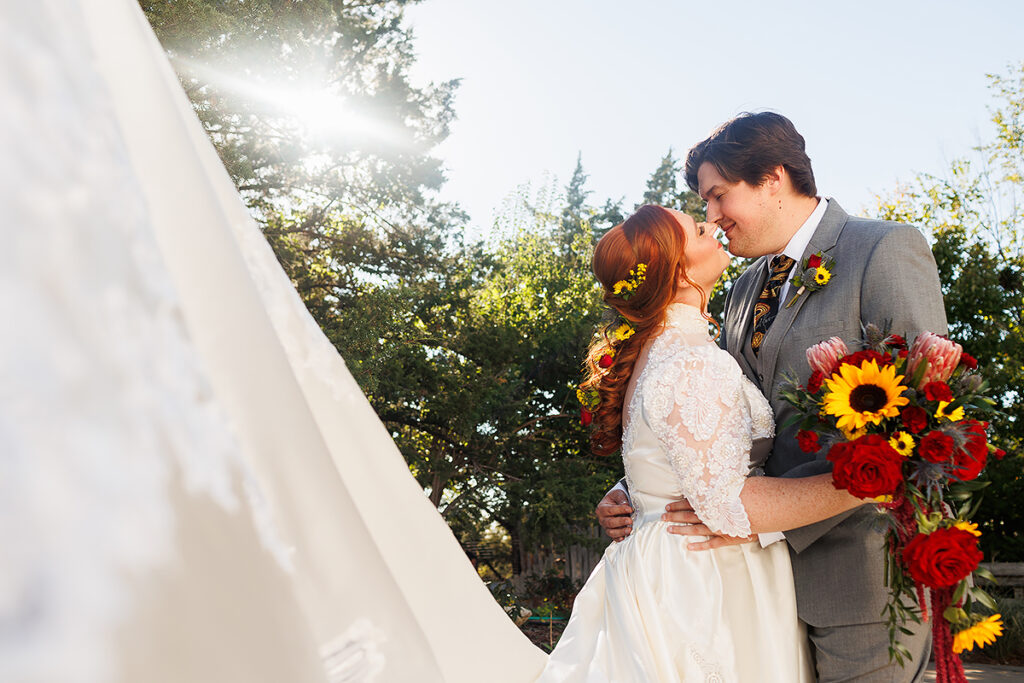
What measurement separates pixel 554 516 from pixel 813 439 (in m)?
10.2

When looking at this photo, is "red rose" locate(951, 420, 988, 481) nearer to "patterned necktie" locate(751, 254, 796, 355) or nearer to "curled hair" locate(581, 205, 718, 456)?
"patterned necktie" locate(751, 254, 796, 355)

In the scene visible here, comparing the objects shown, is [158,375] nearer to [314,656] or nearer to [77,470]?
[77,470]

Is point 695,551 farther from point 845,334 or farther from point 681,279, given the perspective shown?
point 681,279

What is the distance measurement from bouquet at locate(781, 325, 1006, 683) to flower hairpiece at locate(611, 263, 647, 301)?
33.8 inches

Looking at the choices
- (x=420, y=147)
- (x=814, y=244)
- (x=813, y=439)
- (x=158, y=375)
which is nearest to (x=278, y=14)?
(x=420, y=147)

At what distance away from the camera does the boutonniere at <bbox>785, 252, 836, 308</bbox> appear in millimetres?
2719

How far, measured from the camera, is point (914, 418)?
207 centimetres

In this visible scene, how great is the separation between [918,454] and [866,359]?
0.28 meters

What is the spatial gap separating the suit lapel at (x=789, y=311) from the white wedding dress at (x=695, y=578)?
0.59 ft

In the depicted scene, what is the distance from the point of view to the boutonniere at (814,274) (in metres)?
2.72

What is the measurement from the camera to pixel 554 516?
12.2 metres

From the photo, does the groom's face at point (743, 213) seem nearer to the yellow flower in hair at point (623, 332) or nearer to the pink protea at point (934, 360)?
the yellow flower in hair at point (623, 332)

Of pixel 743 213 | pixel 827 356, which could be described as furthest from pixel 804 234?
pixel 827 356

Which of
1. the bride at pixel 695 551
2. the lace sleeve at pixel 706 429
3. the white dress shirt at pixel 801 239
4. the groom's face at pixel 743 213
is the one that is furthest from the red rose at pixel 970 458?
the groom's face at pixel 743 213
